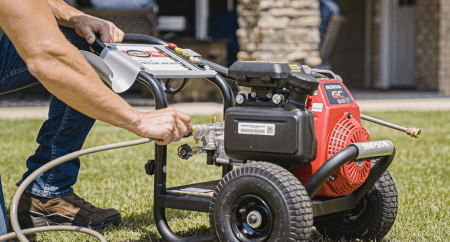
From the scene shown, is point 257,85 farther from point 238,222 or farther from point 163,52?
point 163,52

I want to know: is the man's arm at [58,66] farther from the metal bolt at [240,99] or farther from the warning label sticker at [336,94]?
the warning label sticker at [336,94]

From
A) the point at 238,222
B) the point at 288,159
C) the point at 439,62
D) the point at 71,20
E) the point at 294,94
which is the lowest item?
the point at 439,62

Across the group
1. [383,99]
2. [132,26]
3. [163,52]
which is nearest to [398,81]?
[383,99]

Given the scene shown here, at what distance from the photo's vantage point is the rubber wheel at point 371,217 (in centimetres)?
212

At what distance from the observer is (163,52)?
236 centimetres

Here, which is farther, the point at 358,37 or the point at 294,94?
the point at 358,37

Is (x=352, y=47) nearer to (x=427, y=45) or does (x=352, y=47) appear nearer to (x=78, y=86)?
(x=427, y=45)

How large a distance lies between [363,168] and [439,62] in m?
9.48

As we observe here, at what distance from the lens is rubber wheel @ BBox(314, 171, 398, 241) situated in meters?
2.12

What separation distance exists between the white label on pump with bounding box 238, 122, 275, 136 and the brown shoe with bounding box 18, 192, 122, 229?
100cm

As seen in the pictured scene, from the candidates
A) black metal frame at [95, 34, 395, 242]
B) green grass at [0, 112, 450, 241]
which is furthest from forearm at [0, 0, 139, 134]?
green grass at [0, 112, 450, 241]

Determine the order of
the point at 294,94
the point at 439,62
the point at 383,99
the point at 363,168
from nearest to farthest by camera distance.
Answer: the point at 294,94 < the point at 363,168 < the point at 383,99 < the point at 439,62

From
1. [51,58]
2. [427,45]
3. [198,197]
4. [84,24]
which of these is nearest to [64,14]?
[84,24]

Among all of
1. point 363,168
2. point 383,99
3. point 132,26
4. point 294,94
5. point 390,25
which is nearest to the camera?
point 294,94
